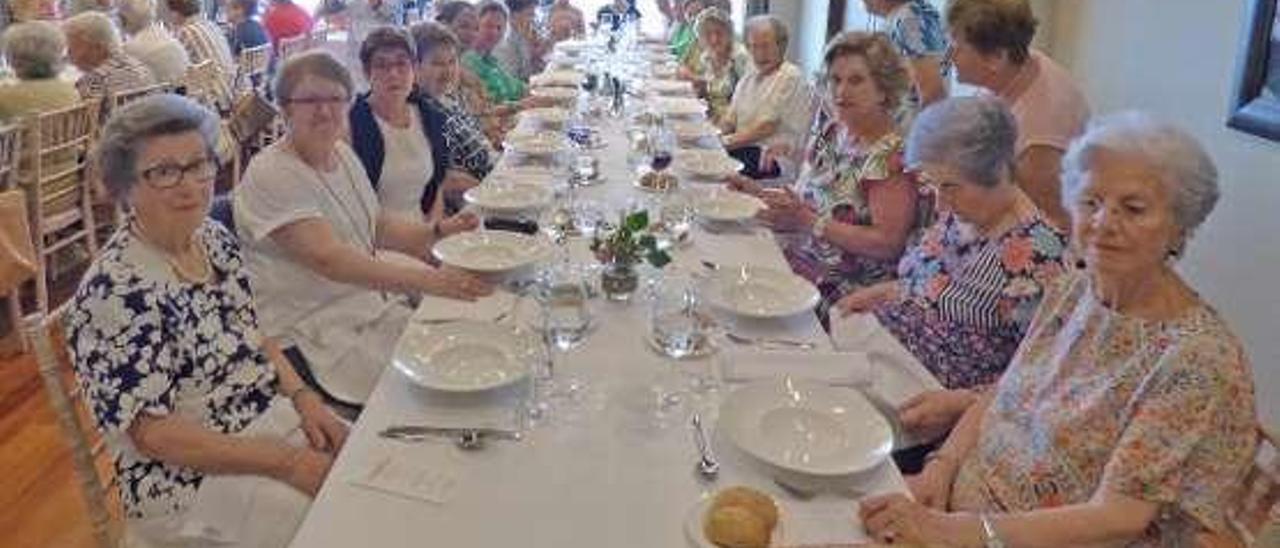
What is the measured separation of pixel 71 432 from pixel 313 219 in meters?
0.74

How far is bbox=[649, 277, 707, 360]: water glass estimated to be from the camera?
1835 millimetres

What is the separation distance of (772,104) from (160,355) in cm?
341

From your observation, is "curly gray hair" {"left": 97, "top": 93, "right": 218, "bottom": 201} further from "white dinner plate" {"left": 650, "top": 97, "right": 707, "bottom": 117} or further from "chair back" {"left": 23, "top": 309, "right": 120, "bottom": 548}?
"white dinner plate" {"left": 650, "top": 97, "right": 707, "bottom": 117}

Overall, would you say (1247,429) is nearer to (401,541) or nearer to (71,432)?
(401,541)

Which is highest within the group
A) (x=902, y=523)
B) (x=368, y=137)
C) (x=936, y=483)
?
(x=368, y=137)

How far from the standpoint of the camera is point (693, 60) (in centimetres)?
642

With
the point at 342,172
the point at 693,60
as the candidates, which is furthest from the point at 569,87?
the point at 342,172

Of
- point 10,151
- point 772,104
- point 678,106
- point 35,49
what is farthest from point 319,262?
point 772,104

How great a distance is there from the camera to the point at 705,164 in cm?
335

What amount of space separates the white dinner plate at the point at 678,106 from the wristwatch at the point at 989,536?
126 inches

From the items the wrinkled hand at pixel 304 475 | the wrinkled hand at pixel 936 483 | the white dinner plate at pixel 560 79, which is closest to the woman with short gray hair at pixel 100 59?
the white dinner plate at pixel 560 79

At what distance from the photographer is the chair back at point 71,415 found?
4.97ft

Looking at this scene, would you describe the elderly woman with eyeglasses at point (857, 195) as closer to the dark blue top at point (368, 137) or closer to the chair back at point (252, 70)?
the dark blue top at point (368, 137)

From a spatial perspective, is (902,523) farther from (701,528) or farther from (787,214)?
(787,214)
